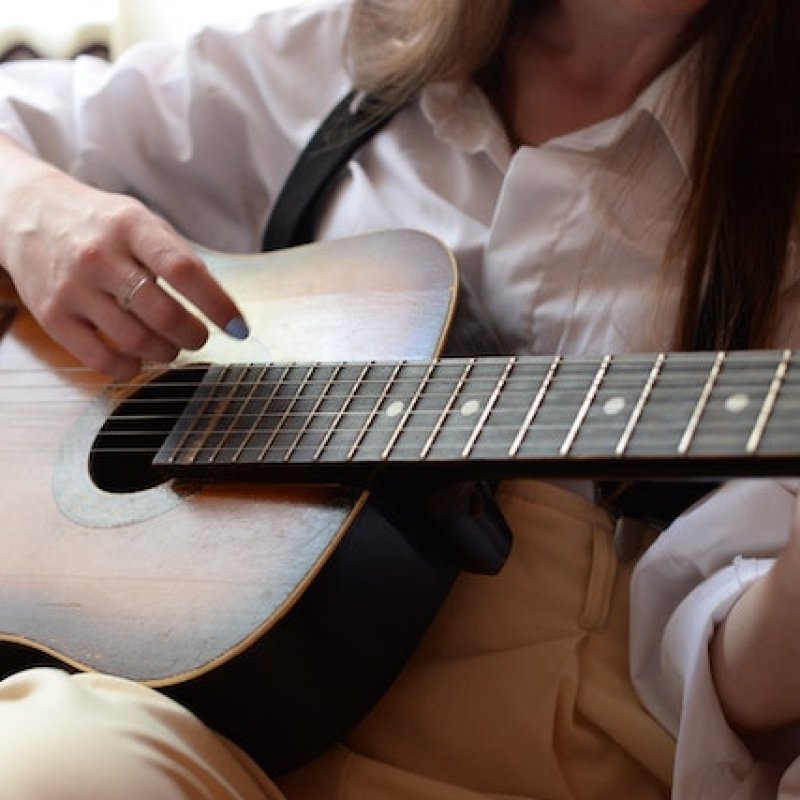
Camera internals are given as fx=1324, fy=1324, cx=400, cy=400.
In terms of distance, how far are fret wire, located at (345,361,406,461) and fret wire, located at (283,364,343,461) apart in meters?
0.04

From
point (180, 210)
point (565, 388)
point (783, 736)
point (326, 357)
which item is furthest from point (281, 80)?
point (783, 736)

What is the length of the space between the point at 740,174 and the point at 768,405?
305mm

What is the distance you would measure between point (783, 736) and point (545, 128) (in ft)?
1.45

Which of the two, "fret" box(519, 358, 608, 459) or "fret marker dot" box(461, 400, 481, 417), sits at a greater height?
"fret" box(519, 358, 608, 459)

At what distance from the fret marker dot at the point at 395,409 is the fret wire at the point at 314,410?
2.2 inches

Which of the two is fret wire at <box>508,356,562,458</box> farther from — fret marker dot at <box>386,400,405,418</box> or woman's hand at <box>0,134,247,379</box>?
woman's hand at <box>0,134,247,379</box>

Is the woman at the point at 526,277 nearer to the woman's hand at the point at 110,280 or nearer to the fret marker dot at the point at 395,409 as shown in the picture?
the woman's hand at the point at 110,280

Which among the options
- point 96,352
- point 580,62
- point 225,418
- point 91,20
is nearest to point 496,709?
point 225,418

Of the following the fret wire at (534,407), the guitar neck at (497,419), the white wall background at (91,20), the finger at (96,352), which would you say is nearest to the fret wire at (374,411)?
the guitar neck at (497,419)

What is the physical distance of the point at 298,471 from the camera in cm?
74

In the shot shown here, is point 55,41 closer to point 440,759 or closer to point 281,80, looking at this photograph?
point 281,80

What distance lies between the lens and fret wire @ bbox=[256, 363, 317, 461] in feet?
2.49

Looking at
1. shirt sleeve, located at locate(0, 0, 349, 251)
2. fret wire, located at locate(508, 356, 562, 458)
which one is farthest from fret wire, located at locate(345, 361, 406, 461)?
shirt sleeve, located at locate(0, 0, 349, 251)

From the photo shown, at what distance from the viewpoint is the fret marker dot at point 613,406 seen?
0.62m
